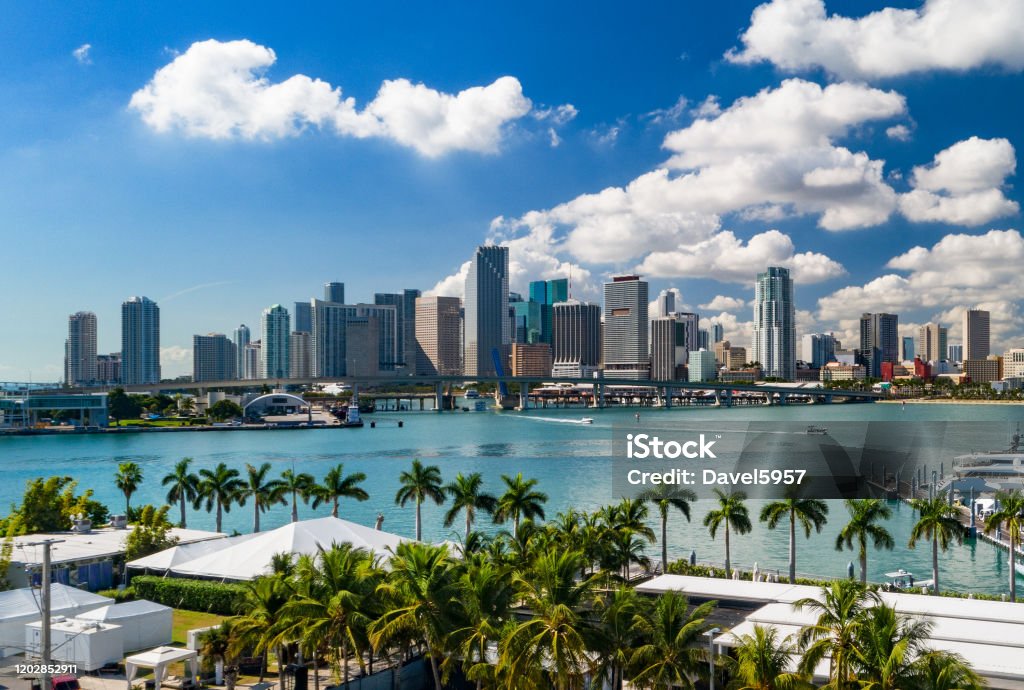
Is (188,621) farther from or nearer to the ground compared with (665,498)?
nearer to the ground

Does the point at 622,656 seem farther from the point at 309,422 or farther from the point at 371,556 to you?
the point at 309,422

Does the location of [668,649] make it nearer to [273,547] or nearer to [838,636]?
[838,636]

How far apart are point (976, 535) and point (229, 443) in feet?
271

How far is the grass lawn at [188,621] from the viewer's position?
65.1ft

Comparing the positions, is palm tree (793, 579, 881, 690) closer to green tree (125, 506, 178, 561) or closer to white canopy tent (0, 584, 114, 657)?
white canopy tent (0, 584, 114, 657)

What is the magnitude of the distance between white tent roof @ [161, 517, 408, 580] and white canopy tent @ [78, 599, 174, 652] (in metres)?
2.58

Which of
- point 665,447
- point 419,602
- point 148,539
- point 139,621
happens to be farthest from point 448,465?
point 419,602

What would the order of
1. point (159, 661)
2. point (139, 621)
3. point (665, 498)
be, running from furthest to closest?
point (665, 498), point (139, 621), point (159, 661)

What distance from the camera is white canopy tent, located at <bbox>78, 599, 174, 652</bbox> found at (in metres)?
18.1

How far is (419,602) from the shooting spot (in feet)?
48.0

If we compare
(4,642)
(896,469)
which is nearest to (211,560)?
(4,642)

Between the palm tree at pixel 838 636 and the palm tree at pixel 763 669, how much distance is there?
0.30m

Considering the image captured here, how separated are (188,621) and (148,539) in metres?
5.32

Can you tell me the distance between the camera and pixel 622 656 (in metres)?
13.9
